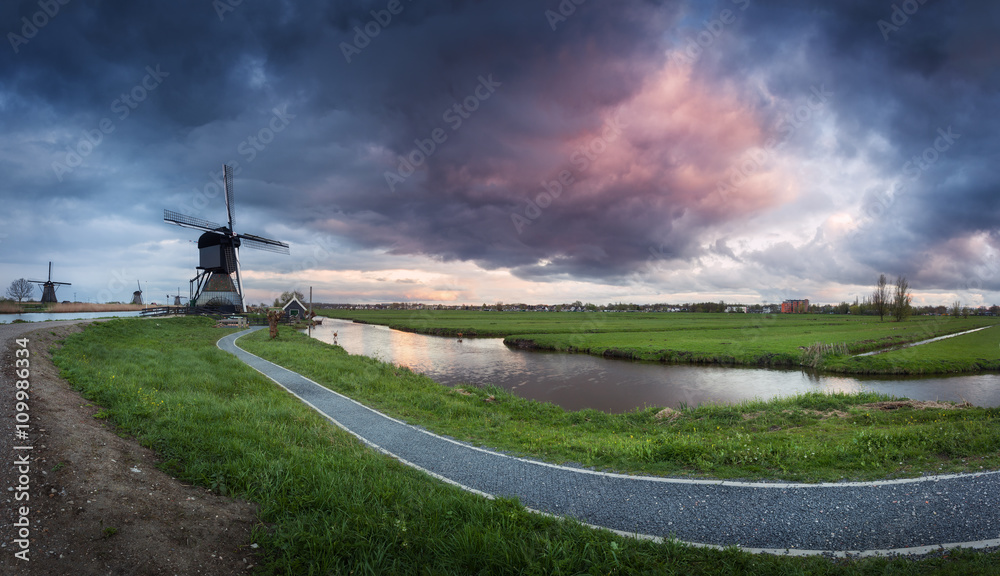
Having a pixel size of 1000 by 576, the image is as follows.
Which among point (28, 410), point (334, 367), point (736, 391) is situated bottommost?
point (736, 391)

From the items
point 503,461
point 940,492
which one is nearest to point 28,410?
point 503,461

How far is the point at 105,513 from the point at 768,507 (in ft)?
32.2

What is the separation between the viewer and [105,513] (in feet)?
17.3

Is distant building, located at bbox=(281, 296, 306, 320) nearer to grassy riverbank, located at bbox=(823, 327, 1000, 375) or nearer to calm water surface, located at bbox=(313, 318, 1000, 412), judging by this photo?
calm water surface, located at bbox=(313, 318, 1000, 412)

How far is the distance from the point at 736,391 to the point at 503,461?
23.5 meters

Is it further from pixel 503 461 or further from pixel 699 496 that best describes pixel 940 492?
pixel 503 461

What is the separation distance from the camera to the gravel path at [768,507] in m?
6.12

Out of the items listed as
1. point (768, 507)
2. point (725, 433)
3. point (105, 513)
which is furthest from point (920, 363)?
point (105, 513)

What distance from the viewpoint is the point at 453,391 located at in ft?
67.3

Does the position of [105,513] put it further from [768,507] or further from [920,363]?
[920,363]

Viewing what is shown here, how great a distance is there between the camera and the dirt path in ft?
15.1

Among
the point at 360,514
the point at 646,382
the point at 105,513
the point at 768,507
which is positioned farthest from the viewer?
the point at 646,382

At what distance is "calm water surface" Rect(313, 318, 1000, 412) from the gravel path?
45.1 feet

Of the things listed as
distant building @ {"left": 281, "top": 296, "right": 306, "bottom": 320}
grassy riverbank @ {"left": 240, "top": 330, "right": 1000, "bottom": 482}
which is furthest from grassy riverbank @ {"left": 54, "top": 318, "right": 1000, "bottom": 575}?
distant building @ {"left": 281, "top": 296, "right": 306, "bottom": 320}
